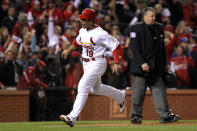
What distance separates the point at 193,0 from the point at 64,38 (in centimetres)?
796

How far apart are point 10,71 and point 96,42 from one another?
15.3ft

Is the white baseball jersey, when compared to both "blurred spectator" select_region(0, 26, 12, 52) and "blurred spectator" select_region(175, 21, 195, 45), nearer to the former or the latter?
"blurred spectator" select_region(0, 26, 12, 52)

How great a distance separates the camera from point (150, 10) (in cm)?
1023

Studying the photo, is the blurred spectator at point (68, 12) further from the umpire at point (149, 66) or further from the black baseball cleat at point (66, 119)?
the black baseball cleat at point (66, 119)

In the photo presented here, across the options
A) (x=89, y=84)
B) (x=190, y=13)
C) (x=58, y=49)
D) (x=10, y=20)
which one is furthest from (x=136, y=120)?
(x=190, y=13)

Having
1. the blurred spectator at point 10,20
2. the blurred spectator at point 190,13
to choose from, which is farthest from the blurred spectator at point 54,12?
the blurred spectator at point 190,13

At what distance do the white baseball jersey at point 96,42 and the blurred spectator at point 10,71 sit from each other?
4.43 meters

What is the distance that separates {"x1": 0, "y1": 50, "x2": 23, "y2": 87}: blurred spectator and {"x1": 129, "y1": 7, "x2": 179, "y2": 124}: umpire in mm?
4443

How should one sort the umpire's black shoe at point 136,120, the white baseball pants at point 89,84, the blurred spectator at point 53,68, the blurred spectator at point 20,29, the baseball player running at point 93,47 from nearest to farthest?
the white baseball pants at point 89,84 < the baseball player running at point 93,47 < the umpire's black shoe at point 136,120 < the blurred spectator at point 53,68 < the blurred spectator at point 20,29

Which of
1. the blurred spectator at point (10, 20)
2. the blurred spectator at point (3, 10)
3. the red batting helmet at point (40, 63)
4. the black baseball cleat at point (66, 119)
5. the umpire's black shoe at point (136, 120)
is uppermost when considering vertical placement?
the blurred spectator at point (3, 10)

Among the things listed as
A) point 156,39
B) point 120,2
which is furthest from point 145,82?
point 120,2

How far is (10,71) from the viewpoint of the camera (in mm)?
13578

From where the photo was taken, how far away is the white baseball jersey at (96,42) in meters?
9.61

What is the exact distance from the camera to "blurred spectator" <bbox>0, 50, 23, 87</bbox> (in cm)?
1356
